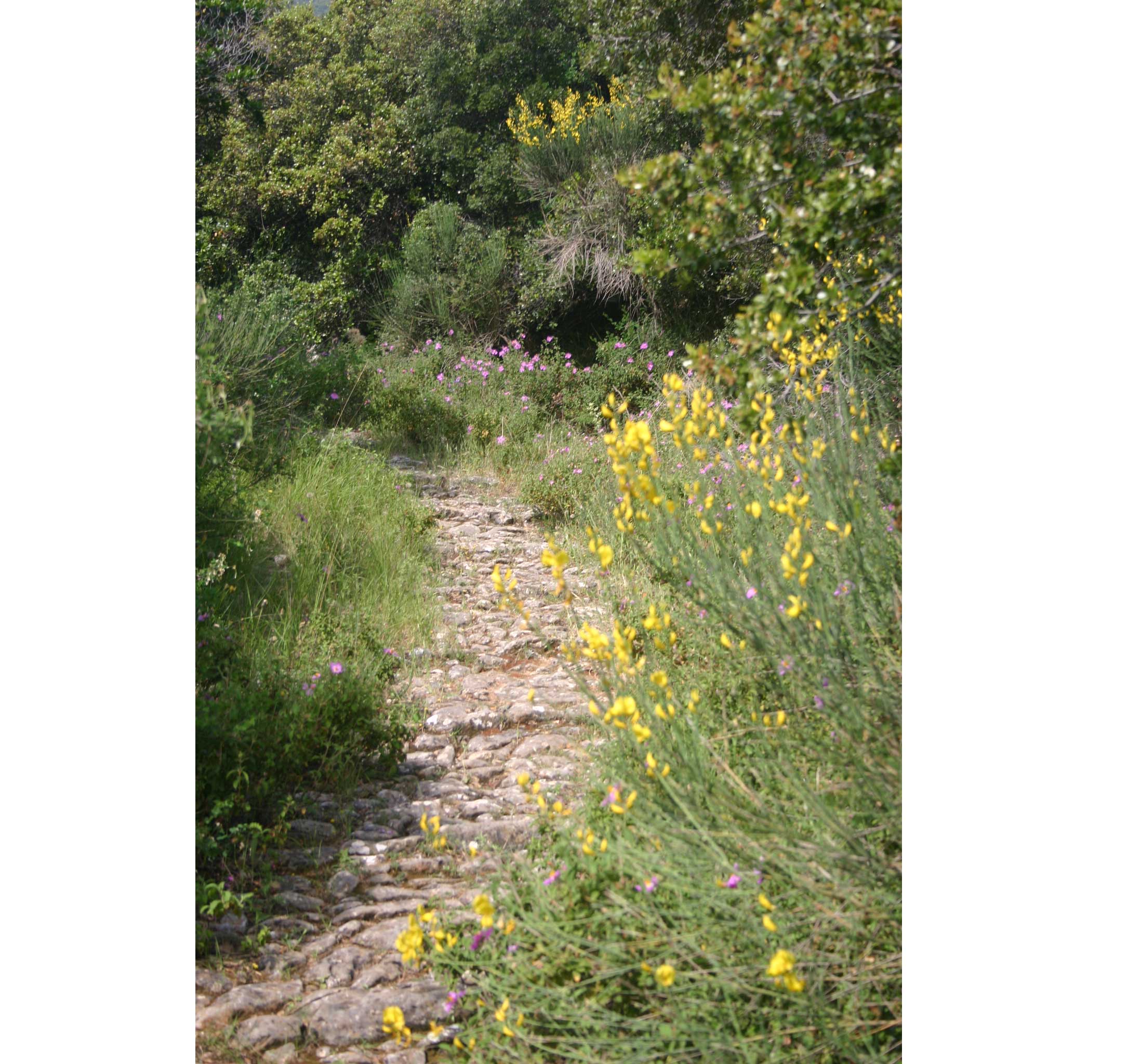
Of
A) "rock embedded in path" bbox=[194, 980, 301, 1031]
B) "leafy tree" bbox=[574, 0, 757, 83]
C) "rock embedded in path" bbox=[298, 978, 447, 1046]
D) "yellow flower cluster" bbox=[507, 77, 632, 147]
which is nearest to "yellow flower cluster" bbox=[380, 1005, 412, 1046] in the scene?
"rock embedded in path" bbox=[298, 978, 447, 1046]

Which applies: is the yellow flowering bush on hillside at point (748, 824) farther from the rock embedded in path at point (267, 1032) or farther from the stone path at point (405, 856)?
the rock embedded in path at point (267, 1032)

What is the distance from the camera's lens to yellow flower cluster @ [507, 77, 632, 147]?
830 centimetres

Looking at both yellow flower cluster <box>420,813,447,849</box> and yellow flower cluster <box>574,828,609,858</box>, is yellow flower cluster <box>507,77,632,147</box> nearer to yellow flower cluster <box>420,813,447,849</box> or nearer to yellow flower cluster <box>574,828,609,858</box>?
yellow flower cluster <box>420,813,447,849</box>

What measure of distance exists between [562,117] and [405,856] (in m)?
7.26

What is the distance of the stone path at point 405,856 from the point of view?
82.5 inches

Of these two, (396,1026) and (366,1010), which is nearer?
(396,1026)

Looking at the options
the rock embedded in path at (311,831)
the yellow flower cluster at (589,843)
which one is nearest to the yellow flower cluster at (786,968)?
the yellow flower cluster at (589,843)

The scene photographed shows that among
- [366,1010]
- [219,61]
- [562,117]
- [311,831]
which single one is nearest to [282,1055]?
[366,1010]

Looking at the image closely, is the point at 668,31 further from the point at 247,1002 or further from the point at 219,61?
the point at 247,1002

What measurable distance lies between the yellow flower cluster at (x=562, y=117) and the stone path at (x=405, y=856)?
5273mm

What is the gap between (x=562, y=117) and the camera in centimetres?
848

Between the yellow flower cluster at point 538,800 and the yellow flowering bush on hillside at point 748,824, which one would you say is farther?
the yellow flower cluster at point 538,800

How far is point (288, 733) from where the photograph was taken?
289 centimetres
